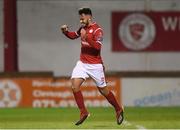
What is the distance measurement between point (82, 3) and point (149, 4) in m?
2.02

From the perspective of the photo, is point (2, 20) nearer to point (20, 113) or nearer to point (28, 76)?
point (28, 76)

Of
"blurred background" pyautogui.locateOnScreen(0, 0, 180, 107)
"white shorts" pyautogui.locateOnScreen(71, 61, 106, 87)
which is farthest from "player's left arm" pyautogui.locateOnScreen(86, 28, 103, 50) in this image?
"blurred background" pyautogui.locateOnScreen(0, 0, 180, 107)

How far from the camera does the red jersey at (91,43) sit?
11.3 m

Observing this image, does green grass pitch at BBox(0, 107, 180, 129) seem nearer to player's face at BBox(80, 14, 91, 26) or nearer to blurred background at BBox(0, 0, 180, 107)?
player's face at BBox(80, 14, 91, 26)

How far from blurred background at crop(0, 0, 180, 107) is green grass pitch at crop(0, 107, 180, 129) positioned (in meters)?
4.21

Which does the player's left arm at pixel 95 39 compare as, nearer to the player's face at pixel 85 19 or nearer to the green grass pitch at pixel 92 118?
the player's face at pixel 85 19

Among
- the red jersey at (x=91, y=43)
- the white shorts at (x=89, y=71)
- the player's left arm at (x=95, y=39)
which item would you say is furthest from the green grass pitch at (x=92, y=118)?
the player's left arm at (x=95, y=39)

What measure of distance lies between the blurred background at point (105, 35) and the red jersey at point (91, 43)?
374 inches

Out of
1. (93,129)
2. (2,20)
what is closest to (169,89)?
(2,20)

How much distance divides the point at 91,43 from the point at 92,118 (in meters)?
3.27

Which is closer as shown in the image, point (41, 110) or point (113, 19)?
point (41, 110)

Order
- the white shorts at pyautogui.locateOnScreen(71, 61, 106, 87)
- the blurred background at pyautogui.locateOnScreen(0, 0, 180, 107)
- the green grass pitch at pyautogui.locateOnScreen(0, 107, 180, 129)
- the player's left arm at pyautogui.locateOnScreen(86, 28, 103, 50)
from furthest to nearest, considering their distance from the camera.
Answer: the blurred background at pyautogui.locateOnScreen(0, 0, 180, 107) → the green grass pitch at pyautogui.locateOnScreen(0, 107, 180, 129) → the white shorts at pyautogui.locateOnScreen(71, 61, 106, 87) → the player's left arm at pyautogui.locateOnScreen(86, 28, 103, 50)

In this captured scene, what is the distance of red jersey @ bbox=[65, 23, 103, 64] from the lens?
37.1ft

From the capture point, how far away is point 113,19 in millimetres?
21531
